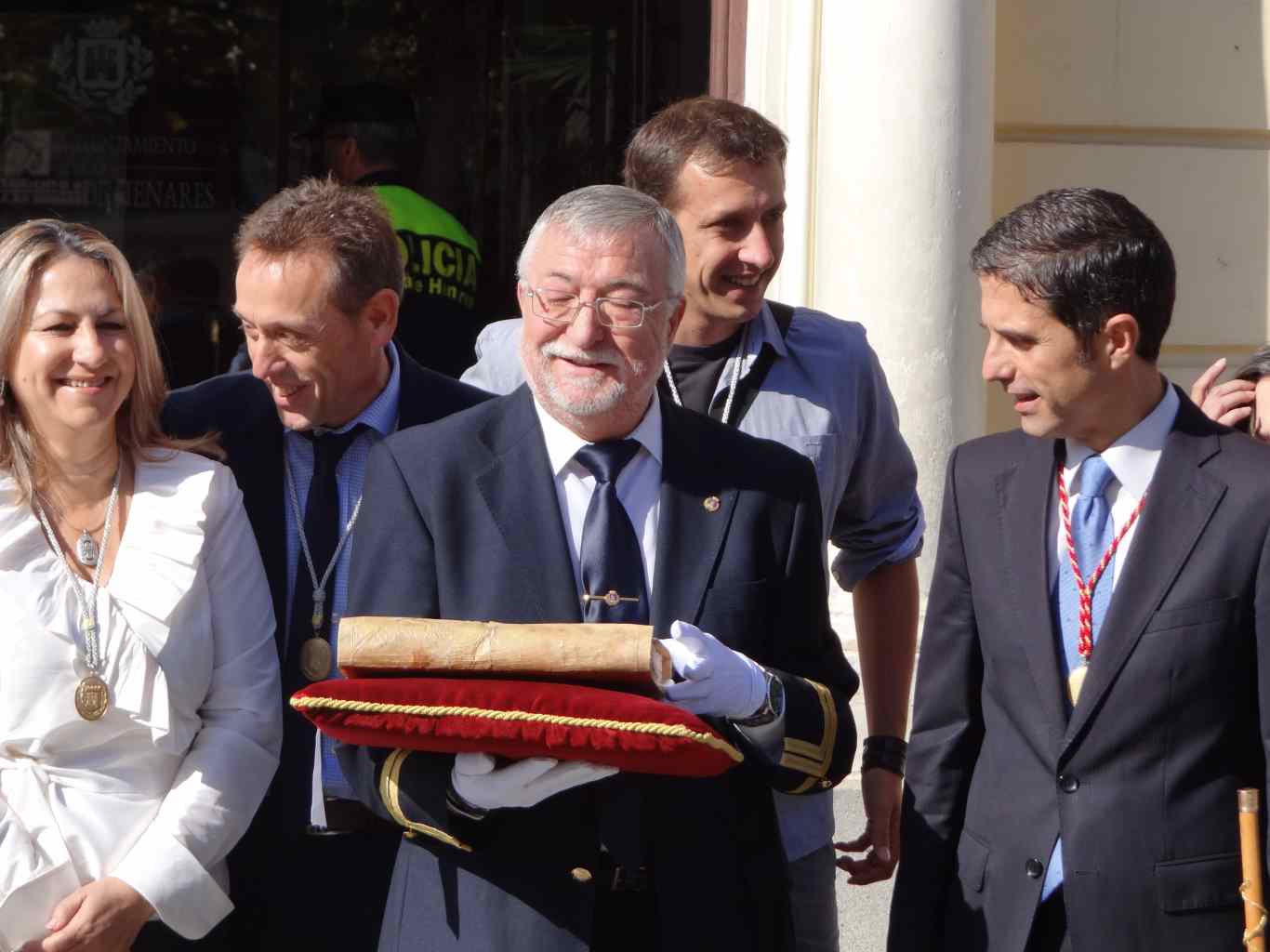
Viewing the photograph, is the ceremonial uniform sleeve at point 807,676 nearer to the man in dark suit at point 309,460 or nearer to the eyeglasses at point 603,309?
the eyeglasses at point 603,309

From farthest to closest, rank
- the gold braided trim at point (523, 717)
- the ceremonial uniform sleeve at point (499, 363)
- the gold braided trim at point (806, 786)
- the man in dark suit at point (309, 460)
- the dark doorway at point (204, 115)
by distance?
1. the dark doorway at point (204, 115)
2. the ceremonial uniform sleeve at point (499, 363)
3. the man in dark suit at point (309, 460)
4. the gold braided trim at point (806, 786)
5. the gold braided trim at point (523, 717)

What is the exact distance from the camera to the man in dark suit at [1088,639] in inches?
104

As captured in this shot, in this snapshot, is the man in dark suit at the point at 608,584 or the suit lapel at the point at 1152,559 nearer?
the man in dark suit at the point at 608,584

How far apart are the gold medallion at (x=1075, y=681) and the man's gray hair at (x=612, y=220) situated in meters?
0.83

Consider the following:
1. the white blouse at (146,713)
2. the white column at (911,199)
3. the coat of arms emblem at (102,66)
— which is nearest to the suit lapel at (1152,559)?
the white blouse at (146,713)

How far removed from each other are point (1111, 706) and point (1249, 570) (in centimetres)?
28

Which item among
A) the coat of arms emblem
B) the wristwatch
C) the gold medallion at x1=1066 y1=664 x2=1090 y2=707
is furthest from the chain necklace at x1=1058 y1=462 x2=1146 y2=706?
the coat of arms emblem

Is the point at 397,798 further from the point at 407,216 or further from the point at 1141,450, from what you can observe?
the point at 407,216

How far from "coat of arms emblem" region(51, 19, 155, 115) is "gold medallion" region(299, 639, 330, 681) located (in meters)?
6.40

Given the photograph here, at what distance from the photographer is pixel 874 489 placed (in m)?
3.51

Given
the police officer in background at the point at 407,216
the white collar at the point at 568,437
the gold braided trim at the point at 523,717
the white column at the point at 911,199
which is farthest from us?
the police officer in background at the point at 407,216

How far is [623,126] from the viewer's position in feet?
26.9

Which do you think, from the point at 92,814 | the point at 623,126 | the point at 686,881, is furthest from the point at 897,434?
the point at 623,126

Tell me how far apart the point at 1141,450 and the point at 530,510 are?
0.94 meters
